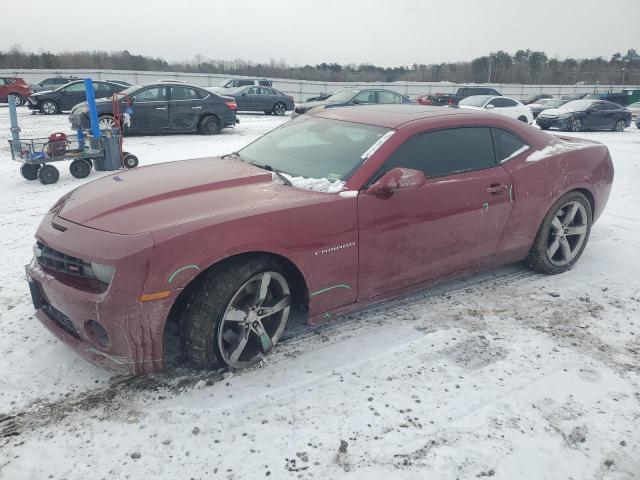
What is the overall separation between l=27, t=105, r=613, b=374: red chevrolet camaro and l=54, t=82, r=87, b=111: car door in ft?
56.2

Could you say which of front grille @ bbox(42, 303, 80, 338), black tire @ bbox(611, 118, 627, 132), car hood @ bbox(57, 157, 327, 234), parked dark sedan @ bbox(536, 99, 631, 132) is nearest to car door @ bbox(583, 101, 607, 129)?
parked dark sedan @ bbox(536, 99, 631, 132)

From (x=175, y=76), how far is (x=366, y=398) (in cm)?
3971

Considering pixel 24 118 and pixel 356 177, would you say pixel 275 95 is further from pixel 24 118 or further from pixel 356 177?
pixel 356 177

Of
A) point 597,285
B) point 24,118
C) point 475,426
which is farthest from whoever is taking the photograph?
point 24,118

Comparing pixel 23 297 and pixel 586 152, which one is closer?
pixel 23 297

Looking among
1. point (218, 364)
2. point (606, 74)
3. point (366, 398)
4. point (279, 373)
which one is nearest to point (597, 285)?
point (366, 398)

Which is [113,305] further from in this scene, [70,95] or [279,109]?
[279,109]

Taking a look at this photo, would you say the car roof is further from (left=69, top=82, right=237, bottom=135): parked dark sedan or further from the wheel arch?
(left=69, top=82, right=237, bottom=135): parked dark sedan

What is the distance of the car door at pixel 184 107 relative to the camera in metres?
12.9

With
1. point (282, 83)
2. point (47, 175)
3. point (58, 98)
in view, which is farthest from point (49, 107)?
point (282, 83)

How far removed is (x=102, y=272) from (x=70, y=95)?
18729 millimetres

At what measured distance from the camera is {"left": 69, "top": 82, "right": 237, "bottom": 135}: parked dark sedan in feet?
40.4

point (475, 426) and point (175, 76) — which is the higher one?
point (175, 76)

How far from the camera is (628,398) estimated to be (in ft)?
9.06
